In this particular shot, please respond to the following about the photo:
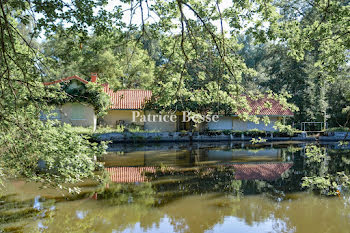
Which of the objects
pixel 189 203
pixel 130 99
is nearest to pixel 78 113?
pixel 130 99

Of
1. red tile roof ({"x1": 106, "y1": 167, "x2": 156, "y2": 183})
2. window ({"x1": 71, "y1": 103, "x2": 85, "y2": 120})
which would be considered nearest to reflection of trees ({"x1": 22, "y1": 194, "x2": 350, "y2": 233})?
red tile roof ({"x1": 106, "y1": 167, "x2": 156, "y2": 183})

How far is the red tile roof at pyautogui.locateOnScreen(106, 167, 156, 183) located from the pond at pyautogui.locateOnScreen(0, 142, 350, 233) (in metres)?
0.03

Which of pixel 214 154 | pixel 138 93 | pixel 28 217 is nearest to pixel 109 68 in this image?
pixel 138 93

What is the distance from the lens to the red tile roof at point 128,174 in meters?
10.5

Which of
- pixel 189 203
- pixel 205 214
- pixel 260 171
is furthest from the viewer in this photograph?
pixel 260 171

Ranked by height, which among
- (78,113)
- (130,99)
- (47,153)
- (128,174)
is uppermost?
(130,99)

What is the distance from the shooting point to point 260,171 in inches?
472

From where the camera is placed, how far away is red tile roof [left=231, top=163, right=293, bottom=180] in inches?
432

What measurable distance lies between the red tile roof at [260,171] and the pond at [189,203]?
0.13 ft

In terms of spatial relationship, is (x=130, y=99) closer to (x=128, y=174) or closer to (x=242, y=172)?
(x=128, y=174)

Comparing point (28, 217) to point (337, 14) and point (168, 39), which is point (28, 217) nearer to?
point (168, 39)

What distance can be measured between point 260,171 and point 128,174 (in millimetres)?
5085

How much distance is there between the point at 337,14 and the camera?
4547 mm

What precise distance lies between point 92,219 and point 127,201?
1428 mm
